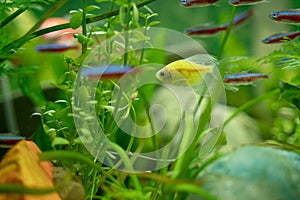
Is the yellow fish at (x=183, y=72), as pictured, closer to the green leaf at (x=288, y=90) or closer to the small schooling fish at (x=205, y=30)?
the green leaf at (x=288, y=90)

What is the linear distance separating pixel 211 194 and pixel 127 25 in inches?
29.0

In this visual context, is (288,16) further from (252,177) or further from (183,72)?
(252,177)

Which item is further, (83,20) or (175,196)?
(83,20)

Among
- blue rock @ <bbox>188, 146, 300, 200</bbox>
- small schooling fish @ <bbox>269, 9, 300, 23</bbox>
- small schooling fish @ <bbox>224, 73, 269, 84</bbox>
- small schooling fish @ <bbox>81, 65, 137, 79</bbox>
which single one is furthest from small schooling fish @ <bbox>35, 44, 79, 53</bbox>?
blue rock @ <bbox>188, 146, 300, 200</bbox>

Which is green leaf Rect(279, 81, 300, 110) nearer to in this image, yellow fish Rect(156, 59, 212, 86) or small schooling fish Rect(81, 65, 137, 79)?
yellow fish Rect(156, 59, 212, 86)

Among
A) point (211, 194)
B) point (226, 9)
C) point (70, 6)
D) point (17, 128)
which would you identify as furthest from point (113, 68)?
point (226, 9)

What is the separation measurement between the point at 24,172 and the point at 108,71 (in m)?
0.46

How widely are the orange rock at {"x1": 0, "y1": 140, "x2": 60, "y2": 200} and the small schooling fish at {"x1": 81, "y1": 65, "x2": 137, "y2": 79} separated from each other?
0.35m

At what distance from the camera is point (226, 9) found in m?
6.63

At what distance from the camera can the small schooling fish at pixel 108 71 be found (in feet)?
4.88

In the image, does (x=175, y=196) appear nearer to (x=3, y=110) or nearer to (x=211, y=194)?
(x=211, y=194)

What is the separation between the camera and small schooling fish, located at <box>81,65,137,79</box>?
58.5 inches

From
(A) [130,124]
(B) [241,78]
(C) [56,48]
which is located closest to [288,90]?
(B) [241,78]

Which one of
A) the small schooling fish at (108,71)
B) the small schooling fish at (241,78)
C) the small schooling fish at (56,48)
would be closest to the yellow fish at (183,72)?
the small schooling fish at (108,71)
